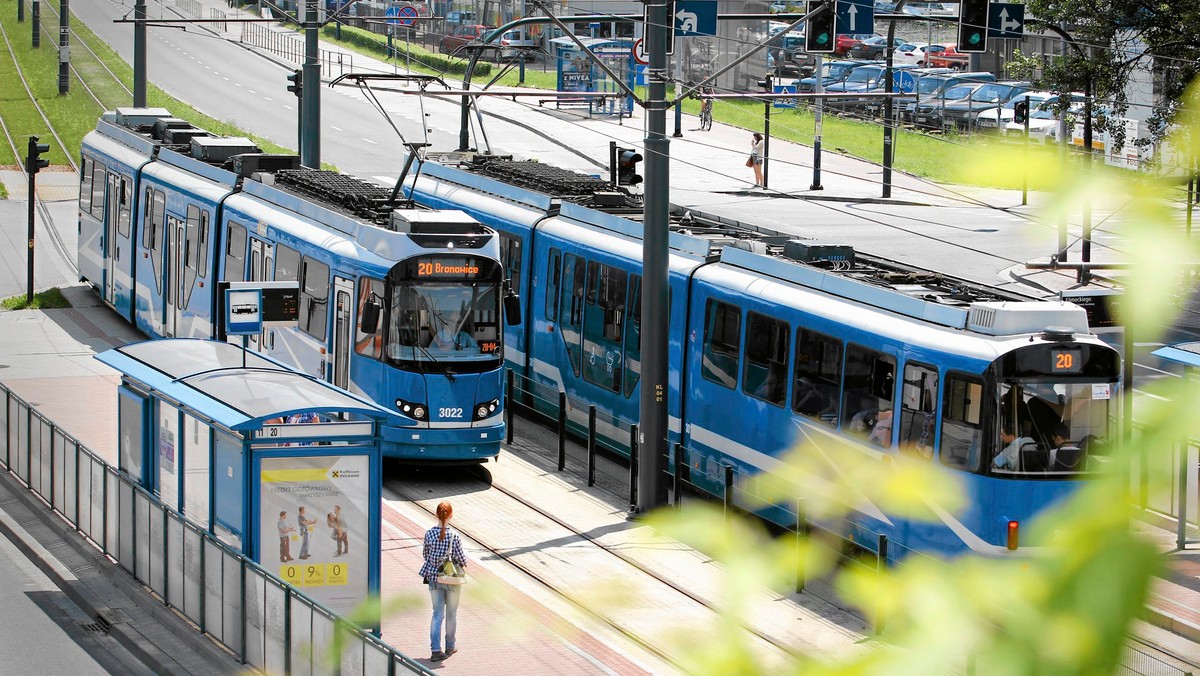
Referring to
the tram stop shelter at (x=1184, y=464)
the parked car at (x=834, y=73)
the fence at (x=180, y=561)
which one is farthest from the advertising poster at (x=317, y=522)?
the parked car at (x=834, y=73)

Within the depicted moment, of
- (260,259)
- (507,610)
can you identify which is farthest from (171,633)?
(507,610)

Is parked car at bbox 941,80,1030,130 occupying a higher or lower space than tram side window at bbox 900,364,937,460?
higher

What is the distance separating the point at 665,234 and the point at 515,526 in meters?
3.49

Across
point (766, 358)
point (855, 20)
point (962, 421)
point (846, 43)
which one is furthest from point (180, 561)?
point (846, 43)

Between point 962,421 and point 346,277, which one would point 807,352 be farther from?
point 346,277

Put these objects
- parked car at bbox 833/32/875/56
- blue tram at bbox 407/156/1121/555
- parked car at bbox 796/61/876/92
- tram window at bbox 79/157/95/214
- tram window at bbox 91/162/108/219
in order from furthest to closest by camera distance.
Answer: parked car at bbox 833/32/875/56 < parked car at bbox 796/61/876/92 < tram window at bbox 79/157/95/214 < tram window at bbox 91/162/108/219 < blue tram at bbox 407/156/1121/555

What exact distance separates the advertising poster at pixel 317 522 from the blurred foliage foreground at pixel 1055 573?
12.0 meters

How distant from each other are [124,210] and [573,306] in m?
10.8

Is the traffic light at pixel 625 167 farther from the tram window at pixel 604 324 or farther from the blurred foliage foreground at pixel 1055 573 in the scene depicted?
the blurred foliage foreground at pixel 1055 573

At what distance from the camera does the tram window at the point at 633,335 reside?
1992cm

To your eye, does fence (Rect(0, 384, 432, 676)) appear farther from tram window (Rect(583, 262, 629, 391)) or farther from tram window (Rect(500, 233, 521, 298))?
tram window (Rect(500, 233, 521, 298))

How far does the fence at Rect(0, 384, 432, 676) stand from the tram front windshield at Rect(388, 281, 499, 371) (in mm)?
3907

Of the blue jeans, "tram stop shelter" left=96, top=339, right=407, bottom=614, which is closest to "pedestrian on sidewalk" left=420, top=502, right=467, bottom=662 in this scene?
the blue jeans

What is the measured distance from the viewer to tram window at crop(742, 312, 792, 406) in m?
17.0
